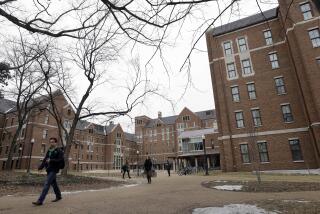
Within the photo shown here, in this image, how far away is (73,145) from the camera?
209 feet

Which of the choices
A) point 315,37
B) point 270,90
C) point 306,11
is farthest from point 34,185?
point 306,11

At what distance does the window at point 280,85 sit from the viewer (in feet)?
88.8

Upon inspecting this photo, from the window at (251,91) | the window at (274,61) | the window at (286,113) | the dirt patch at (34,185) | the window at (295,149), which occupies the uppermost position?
the window at (274,61)

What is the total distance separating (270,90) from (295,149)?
685cm

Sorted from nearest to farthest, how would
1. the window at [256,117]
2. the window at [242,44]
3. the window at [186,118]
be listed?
1. the window at [256,117]
2. the window at [242,44]
3. the window at [186,118]

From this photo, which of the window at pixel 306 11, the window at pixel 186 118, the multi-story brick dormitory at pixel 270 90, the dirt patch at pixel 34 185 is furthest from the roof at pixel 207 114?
the dirt patch at pixel 34 185

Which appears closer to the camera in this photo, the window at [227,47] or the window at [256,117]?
the window at [256,117]

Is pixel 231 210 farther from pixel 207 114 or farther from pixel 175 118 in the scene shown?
pixel 175 118

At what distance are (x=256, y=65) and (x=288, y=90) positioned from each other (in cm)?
462

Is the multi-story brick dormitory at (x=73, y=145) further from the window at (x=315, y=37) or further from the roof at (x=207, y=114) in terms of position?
the roof at (x=207, y=114)

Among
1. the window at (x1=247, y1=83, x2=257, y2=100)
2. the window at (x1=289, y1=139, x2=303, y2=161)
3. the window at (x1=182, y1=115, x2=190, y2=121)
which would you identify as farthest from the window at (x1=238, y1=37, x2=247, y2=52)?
the window at (x1=182, y1=115, x2=190, y2=121)

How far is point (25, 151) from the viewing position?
49.0 meters

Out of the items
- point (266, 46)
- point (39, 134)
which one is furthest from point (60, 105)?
point (266, 46)

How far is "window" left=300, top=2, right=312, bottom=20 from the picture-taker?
24.8 meters
